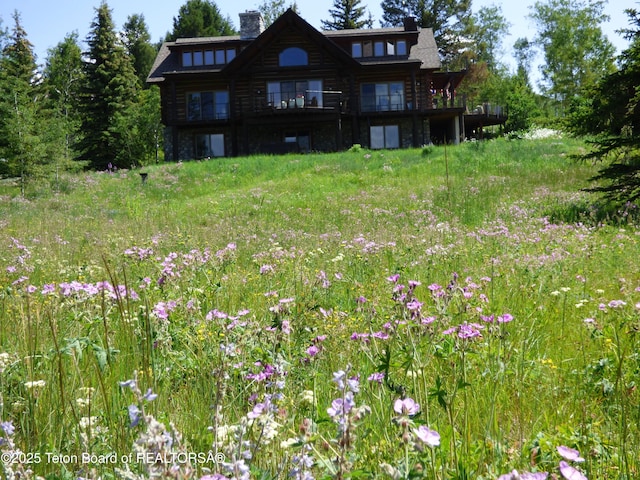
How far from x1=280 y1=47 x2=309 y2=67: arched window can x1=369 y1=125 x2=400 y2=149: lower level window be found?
5.86 metres

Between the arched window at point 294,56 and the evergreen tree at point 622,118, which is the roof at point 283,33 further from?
the evergreen tree at point 622,118

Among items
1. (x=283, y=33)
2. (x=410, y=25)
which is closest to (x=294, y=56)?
(x=283, y=33)

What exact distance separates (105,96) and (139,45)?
22140 mm

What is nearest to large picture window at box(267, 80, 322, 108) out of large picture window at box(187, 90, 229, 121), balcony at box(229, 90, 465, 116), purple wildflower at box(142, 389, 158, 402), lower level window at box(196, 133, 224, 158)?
balcony at box(229, 90, 465, 116)

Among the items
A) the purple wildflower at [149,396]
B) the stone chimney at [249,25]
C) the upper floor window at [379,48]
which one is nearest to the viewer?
the purple wildflower at [149,396]

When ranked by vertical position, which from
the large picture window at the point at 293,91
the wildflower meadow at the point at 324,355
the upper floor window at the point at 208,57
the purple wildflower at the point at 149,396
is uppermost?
the upper floor window at the point at 208,57

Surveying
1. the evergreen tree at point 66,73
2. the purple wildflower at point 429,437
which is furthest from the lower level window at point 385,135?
the purple wildflower at point 429,437

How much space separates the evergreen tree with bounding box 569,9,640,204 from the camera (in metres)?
10.9

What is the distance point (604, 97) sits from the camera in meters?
11.5

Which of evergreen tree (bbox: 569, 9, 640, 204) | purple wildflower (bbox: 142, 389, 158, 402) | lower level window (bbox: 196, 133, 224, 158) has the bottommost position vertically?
purple wildflower (bbox: 142, 389, 158, 402)

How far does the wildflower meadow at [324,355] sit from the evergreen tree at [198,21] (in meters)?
58.2

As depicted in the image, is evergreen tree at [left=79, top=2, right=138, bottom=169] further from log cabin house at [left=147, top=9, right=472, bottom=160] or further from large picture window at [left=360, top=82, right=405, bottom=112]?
large picture window at [left=360, top=82, right=405, bottom=112]

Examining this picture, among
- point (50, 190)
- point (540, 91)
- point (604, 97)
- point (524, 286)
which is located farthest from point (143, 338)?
point (540, 91)

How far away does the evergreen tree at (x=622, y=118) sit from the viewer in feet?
35.9
